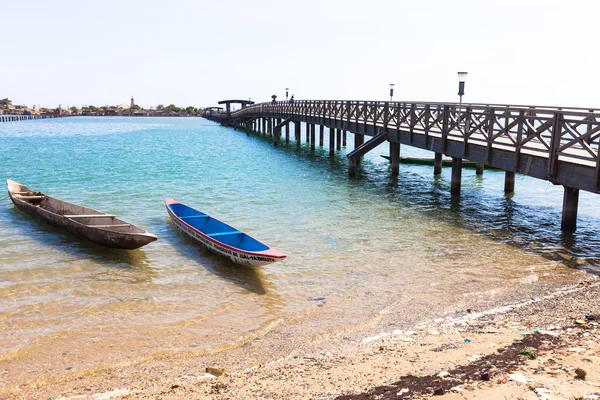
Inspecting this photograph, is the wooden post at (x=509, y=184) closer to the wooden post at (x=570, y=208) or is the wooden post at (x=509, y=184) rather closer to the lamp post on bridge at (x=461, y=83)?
the lamp post on bridge at (x=461, y=83)

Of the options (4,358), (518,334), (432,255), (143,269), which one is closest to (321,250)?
(432,255)

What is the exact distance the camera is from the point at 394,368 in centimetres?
678

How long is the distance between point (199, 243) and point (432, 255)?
19.9 feet

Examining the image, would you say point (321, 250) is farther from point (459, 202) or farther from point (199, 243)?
point (459, 202)

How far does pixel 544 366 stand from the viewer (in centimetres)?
621

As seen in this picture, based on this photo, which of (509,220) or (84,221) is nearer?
(84,221)

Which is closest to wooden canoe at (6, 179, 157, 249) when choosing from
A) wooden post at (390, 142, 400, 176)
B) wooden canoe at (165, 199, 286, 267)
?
wooden canoe at (165, 199, 286, 267)

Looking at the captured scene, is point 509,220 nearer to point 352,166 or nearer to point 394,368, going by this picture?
point 352,166

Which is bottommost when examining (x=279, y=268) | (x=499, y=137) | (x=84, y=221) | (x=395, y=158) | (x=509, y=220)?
(x=279, y=268)

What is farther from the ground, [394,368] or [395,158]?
[395,158]

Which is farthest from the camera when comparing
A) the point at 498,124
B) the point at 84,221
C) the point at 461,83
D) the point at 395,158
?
the point at 395,158

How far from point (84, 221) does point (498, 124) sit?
13025 mm

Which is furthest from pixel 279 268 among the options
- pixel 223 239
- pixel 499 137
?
pixel 499 137

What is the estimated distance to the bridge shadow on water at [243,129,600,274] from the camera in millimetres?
13773
